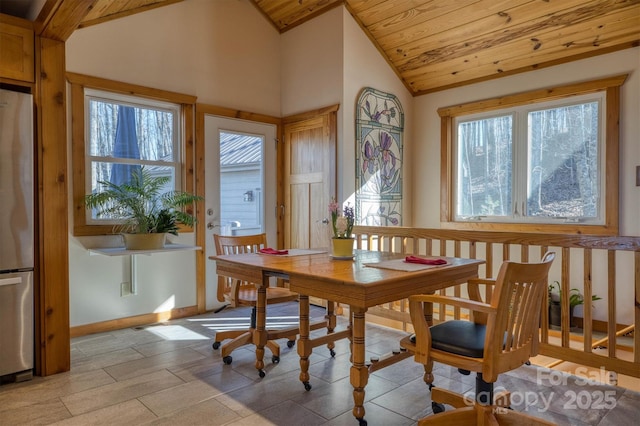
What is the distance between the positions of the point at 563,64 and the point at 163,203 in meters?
3.88

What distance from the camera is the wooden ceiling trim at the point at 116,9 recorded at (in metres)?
3.44

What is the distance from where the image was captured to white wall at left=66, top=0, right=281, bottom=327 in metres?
3.55

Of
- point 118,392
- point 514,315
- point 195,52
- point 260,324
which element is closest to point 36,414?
point 118,392

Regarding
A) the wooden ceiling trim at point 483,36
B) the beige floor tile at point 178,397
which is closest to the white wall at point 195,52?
the wooden ceiling trim at point 483,36

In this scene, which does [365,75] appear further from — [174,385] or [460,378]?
[174,385]

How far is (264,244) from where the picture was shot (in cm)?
334

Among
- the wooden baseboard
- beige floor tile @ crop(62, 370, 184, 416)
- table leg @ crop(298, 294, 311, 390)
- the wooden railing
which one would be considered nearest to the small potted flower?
table leg @ crop(298, 294, 311, 390)

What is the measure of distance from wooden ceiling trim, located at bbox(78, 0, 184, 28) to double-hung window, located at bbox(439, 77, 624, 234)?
10.5ft

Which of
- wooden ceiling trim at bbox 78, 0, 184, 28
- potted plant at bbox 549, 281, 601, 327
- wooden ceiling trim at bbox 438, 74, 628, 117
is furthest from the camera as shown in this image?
potted plant at bbox 549, 281, 601, 327

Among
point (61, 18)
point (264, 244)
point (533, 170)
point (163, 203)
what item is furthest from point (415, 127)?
point (61, 18)

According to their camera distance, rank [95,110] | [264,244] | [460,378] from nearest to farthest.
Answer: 1. [460,378]
2. [264,244]
3. [95,110]

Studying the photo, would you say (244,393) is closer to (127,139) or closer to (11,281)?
(11,281)

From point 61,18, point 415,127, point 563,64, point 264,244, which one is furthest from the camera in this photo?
point 415,127

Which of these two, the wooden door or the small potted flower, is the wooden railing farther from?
the small potted flower
